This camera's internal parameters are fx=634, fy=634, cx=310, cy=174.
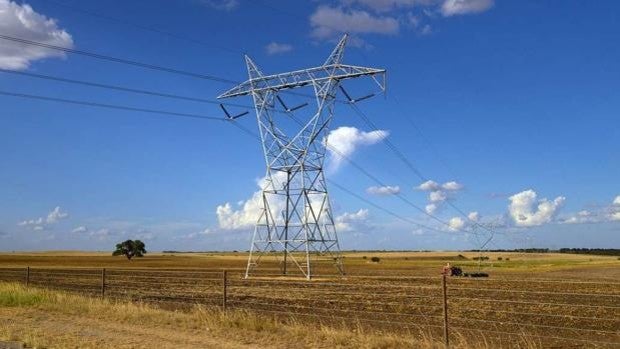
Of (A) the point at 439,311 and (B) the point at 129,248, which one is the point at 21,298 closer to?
(A) the point at 439,311

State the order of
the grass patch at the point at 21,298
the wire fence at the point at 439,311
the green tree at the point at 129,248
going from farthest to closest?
the green tree at the point at 129,248 < the grass patch at the point at 21,298 < the wire fence at the point at 439,311

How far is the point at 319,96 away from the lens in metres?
44.9

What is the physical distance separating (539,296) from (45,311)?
79.6 ft

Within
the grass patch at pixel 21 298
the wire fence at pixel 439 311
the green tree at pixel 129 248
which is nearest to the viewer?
the wire fence at pixel 439 311

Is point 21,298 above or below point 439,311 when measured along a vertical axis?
above

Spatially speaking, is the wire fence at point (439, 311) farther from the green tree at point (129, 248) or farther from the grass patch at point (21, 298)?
the green tree at point (129, 248)

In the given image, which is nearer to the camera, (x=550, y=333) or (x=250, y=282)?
(x=550, y=333)

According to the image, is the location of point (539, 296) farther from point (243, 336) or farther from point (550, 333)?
point (243, 336)

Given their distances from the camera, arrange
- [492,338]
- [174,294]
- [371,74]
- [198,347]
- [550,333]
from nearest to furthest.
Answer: [198,347] < [492,338] < [550,333] < [174,294] < [371,74]

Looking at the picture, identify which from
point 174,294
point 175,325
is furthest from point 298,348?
point 174,294

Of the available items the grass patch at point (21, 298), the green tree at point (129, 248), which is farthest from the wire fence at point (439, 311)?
the green tree at point (129, 248)

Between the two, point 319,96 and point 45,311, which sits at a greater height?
point 319,96

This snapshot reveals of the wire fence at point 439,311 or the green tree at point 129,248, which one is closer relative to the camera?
the wire fence at point 439,311

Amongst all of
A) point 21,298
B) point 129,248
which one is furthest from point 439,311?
point 129,248
